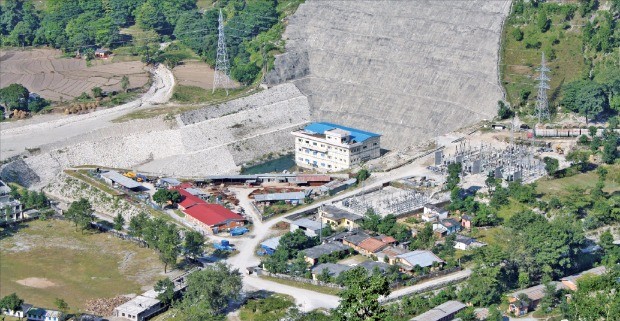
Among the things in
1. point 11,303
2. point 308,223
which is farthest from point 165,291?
point 308,223

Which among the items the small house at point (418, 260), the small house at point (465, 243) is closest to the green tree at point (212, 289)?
the small house at point (418, 260)

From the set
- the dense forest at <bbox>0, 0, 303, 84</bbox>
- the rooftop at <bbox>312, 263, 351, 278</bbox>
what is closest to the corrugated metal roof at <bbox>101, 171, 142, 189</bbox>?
the rooftop at <bbox>312, 263, 351, 278</bbox>

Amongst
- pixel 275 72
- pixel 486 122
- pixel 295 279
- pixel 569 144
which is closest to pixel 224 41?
pixel 275 72

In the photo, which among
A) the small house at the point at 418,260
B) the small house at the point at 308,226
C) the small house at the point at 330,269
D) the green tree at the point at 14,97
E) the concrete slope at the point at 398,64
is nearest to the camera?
the small house at the point at 330,269

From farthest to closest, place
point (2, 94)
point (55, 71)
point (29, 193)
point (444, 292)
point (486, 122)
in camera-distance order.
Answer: point (55, 71) < point (2, 94) < point (486, 122) < point (29, 193) < point (444, 292)

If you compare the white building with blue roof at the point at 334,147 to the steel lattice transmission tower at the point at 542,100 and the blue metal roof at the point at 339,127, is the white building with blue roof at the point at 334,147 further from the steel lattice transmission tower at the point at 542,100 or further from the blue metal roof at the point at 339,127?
the steel lattice transmission tower at the point at 542,100

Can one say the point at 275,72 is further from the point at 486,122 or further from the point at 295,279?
the point at 295,279
